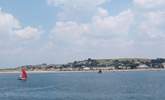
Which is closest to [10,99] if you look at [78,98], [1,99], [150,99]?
[1,99]

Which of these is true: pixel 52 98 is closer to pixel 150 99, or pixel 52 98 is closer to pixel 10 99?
pixel 10 99

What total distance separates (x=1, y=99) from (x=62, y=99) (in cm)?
1539

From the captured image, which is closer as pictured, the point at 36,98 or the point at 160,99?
the point at 160,99

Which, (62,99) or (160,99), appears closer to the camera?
(160,99)

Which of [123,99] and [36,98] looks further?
[36,98]

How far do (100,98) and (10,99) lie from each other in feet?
73.7

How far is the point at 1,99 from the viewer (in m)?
103

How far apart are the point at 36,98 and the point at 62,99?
8.08 metres

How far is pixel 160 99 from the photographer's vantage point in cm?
9412

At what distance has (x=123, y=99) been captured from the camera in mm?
96062

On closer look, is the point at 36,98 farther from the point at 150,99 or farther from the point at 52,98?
the point at 150,99

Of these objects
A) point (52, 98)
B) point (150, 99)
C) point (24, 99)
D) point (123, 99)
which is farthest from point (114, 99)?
point (24, 99)

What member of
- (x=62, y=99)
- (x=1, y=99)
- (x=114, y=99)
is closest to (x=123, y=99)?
(x=114, y=99)

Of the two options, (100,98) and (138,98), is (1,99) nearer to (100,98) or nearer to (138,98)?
(100,98)
